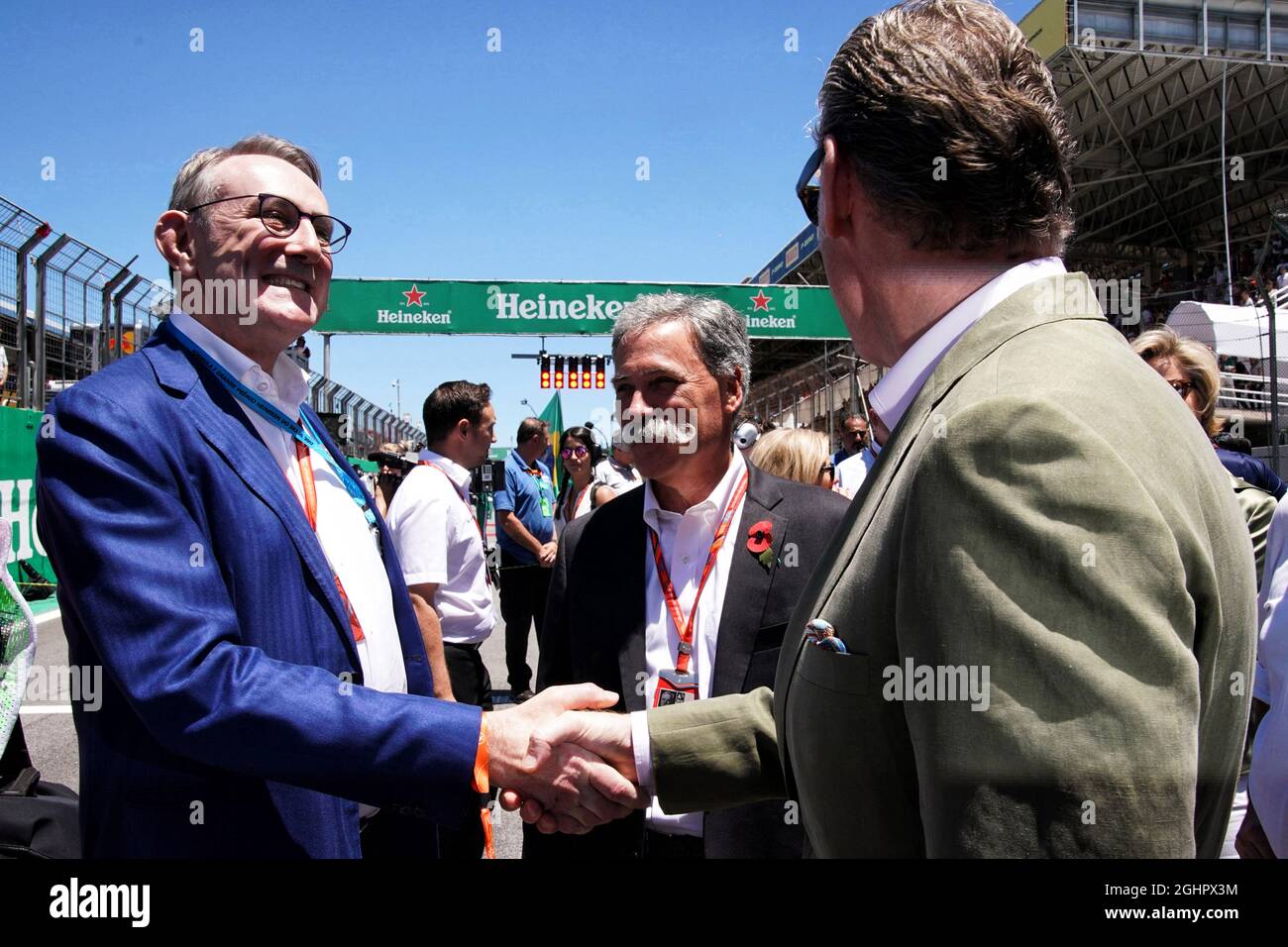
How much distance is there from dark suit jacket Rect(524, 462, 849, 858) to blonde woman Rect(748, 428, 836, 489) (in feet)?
6.23

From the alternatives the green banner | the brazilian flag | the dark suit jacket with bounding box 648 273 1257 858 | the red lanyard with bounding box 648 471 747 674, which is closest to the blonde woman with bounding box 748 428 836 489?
the red lanyard with bounding box 648 471 747 674

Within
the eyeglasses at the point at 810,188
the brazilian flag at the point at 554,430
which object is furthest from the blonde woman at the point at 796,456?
the brazilian flag at the point at 554,430

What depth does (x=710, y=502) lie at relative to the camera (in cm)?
266

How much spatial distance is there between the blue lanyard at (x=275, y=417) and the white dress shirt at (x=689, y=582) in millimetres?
853

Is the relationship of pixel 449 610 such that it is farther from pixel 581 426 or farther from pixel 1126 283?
pixel 1126 283

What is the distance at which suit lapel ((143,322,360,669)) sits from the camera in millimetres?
1665

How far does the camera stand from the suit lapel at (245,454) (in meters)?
1.67

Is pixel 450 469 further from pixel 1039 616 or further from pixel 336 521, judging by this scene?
pixel 1039 616

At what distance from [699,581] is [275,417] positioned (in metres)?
1.24

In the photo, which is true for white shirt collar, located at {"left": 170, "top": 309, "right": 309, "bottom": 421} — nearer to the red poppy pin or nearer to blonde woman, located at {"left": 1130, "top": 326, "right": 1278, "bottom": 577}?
the red poppy pin

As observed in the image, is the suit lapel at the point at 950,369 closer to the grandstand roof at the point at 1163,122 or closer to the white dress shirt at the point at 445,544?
the white dress shirt at the point at 445,544

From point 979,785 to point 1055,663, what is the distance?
15 cm

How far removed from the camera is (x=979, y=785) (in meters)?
0.92
